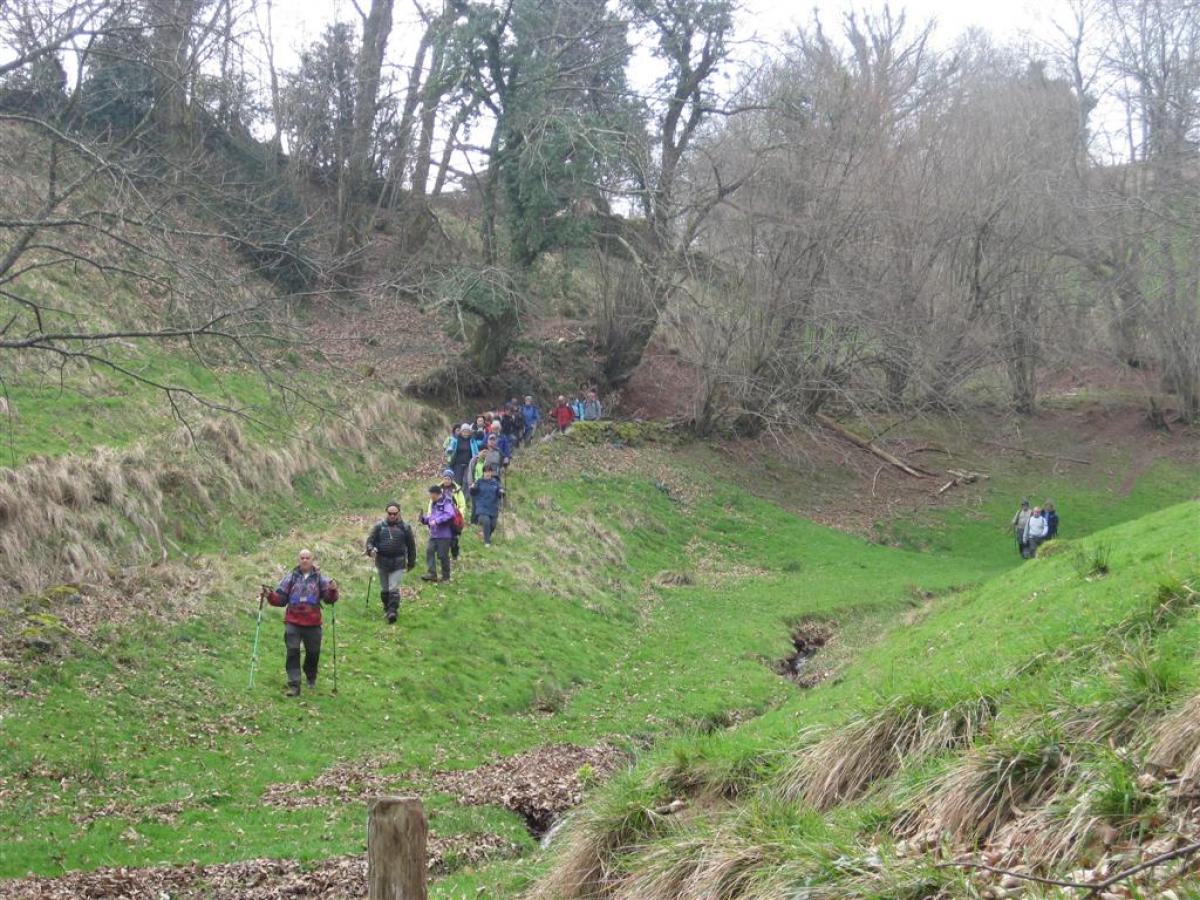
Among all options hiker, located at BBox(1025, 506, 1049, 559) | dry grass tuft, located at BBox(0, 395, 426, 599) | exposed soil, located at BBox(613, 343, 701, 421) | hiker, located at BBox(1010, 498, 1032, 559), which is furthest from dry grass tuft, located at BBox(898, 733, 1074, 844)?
exposed soil, located at BBox(613, 343, 701, 421)

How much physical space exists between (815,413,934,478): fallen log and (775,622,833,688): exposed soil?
15.2 metres

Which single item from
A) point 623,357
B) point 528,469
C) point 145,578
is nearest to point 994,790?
point 145,578

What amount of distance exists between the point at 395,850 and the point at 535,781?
8439 mm

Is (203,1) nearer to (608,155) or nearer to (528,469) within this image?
(528,469)

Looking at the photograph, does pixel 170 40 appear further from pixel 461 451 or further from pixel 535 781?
pixel 461 451

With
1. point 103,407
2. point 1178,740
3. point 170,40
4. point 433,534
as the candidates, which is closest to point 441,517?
point 433,534

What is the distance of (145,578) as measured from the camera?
16484 mm

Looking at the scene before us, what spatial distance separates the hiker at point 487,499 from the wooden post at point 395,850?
17.3m

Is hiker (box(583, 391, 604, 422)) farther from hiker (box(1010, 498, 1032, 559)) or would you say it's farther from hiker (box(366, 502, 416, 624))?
hiker (box(366, 502, 416, 624))

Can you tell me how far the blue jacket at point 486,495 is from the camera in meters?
22.4

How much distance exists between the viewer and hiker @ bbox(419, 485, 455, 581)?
19312 mm

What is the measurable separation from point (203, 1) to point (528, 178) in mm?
21393

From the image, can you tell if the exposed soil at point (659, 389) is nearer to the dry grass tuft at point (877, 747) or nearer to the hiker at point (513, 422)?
the hiker at point (513, 422)

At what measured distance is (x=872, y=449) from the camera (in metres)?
37.8
